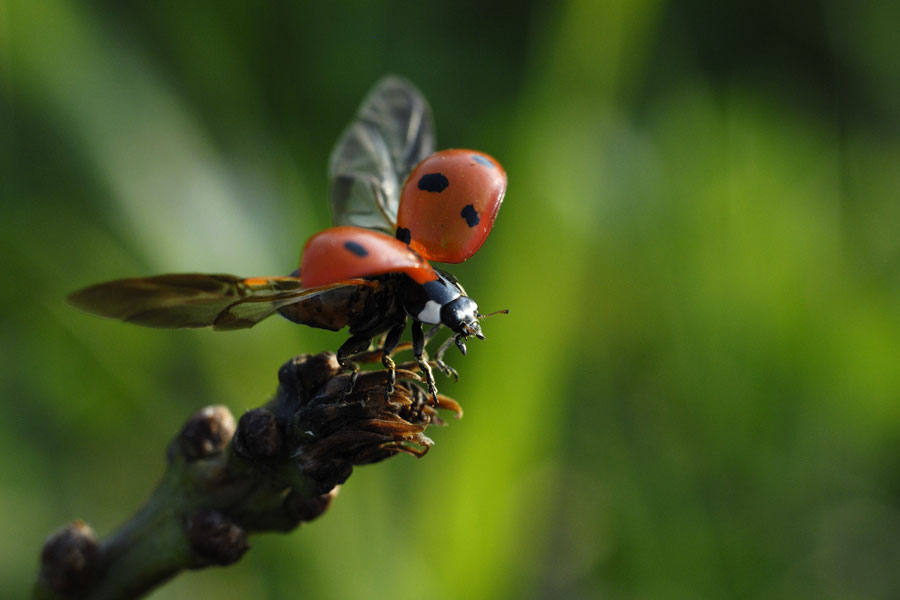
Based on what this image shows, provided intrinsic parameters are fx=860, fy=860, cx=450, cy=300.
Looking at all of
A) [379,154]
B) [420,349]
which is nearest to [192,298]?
[420,349]

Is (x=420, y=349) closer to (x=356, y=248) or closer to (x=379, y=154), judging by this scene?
(x=356, y=248)

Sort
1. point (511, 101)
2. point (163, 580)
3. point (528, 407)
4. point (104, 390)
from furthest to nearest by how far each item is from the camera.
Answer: point (511, 101)
point (104, 390)
point (528, 407)
point (163, 580)

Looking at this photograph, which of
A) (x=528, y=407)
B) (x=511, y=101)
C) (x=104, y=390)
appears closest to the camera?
(x=528, y=407)

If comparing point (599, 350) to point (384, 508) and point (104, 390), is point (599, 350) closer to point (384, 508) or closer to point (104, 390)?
point (384, 508)

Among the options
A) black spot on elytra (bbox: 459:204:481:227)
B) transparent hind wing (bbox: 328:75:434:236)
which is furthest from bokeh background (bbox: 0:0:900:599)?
black spot on elytra (bbox: 459:204:481:227)

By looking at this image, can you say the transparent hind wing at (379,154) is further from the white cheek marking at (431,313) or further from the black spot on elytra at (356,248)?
the black spot on elytra at (356,248)

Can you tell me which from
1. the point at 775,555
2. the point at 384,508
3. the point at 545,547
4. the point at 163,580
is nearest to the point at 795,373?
the point at 775,555

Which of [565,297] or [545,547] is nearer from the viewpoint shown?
[565,297]

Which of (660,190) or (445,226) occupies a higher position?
(660,190)

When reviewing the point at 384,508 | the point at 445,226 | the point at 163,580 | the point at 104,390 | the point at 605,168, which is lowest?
the point at 163,580
